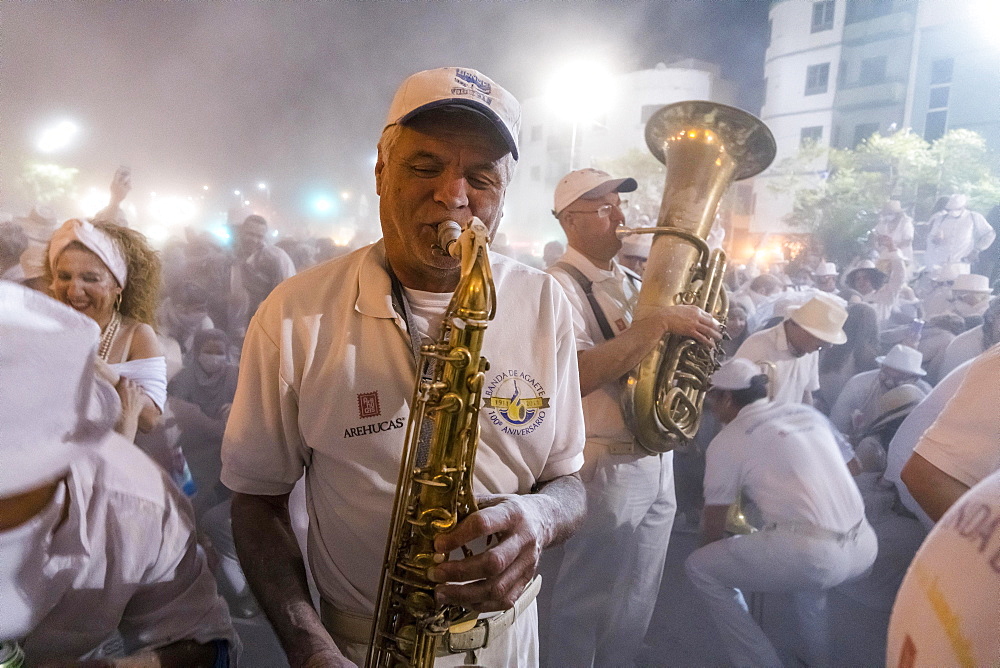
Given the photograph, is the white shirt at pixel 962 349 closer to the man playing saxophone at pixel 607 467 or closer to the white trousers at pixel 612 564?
the man playing saxophone at pixel 607 467

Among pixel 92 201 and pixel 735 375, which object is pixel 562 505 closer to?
pixel 735 375

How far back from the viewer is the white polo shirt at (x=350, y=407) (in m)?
1.29

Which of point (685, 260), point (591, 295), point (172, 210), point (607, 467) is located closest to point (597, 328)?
point (591, 295)

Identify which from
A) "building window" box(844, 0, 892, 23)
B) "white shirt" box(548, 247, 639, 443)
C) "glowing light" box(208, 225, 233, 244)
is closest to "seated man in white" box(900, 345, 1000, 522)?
"white shirt" box(548, 247, 639, 443)

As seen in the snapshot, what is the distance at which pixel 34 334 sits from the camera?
1.22 meters

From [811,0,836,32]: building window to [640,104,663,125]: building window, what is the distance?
1.08 m

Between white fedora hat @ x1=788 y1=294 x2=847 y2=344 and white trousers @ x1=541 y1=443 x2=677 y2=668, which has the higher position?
white fedora hat @ x1=788 y1=294 x2=847 y2=344

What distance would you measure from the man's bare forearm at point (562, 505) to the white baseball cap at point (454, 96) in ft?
2.84

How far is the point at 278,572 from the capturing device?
128 cm

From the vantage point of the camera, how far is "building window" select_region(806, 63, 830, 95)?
3.13m

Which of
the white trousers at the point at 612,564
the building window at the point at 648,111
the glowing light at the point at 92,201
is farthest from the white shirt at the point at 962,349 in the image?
the glowing light at the point at 92,201

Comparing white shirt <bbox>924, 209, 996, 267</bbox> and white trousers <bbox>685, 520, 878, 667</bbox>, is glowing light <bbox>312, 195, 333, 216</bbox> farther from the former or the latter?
white shirt <bbox>924, 209, 996, 267</bbox>

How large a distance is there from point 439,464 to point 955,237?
3530mm

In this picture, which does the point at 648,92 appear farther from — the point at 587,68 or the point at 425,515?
the point at 425,515
